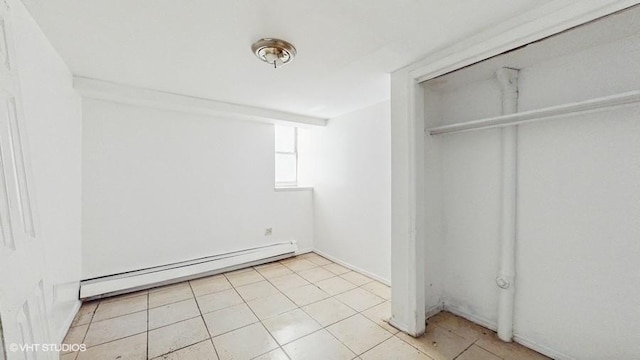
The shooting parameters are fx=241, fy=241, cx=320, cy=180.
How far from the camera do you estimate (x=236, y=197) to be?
3482 mm

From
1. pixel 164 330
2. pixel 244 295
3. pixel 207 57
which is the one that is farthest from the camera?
pixel 244 295

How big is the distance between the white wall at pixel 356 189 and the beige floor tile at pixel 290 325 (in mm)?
1184

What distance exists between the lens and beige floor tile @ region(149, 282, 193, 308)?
2.49 metres

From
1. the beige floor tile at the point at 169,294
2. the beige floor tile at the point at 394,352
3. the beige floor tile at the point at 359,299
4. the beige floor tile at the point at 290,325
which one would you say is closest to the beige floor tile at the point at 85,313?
the beige floor tile at the point at 169,294

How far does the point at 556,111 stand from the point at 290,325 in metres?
2.50

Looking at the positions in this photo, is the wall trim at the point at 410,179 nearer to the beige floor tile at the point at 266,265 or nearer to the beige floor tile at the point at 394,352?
the beige floor tile at the point at 394,352

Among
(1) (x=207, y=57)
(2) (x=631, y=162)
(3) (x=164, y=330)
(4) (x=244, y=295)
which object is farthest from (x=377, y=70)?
(3) (x=164, y=330)

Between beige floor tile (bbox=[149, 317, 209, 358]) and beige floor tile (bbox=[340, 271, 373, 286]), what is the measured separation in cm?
168

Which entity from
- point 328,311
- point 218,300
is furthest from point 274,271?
point 328,311

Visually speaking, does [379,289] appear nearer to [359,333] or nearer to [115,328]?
[359,333]

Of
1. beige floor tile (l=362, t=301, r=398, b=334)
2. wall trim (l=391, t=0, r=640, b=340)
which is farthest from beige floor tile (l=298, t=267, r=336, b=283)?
wall trim (l=391, t=0, r=640, b=340)

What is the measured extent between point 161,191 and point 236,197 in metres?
0.91

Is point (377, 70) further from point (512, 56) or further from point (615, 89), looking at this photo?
point (615, 89)

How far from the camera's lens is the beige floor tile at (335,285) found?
2733 millimetres
